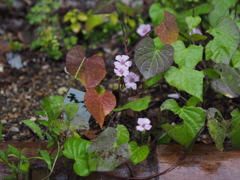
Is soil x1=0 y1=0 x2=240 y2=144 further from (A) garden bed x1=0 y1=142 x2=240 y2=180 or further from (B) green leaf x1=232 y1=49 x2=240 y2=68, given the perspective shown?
(A) garden bed x1=0 y1=142 x2=240 y2=180

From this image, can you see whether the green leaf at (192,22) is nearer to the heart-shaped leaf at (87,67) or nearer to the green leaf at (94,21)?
the heart-shaped leaf at (87,67)

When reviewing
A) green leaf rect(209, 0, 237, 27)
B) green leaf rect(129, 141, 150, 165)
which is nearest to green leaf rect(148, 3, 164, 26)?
green leaf rect(209, 0, 237, 27)

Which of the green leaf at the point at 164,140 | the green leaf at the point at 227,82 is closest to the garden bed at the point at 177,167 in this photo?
the green leaf at the point at 164,140

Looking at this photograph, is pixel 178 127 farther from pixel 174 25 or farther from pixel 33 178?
pixel 33 178

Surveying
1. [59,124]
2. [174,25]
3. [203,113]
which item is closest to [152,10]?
[174,25]

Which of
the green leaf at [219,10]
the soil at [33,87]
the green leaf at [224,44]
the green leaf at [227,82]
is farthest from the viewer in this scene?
the green leaf at [219,10]

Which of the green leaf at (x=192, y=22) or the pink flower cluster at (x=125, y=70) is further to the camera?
the green leaf at (x=192, y=22)
